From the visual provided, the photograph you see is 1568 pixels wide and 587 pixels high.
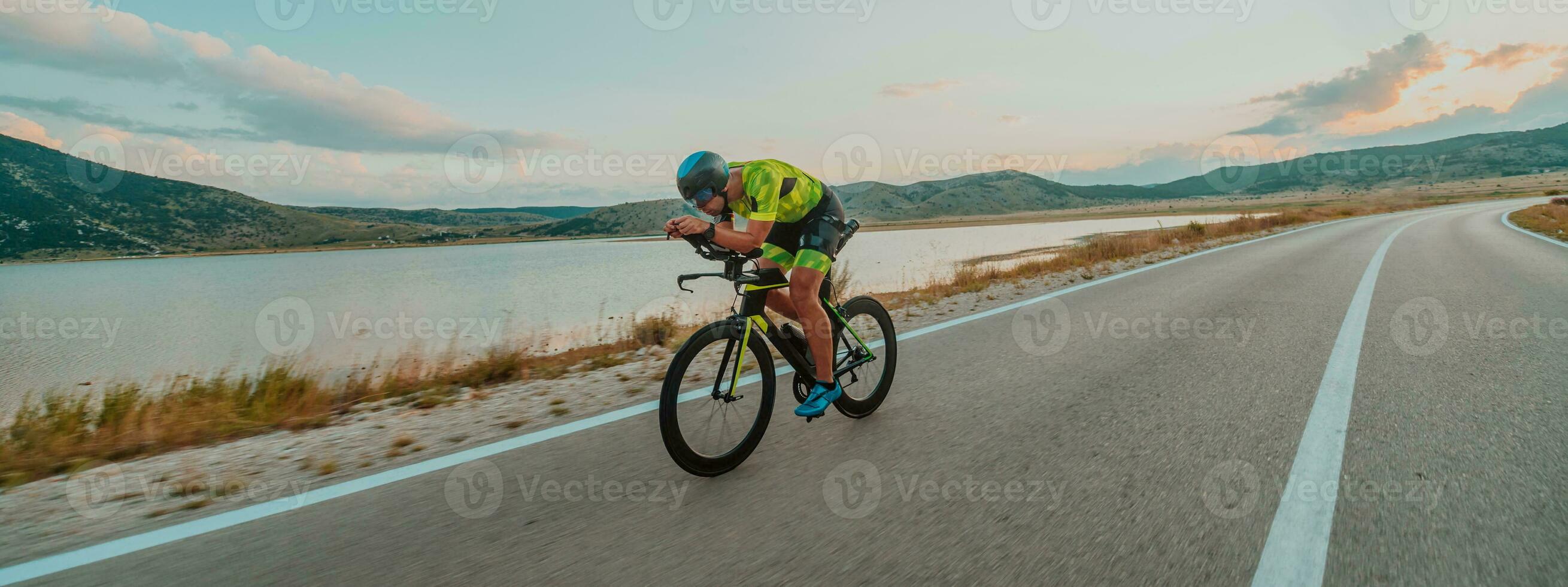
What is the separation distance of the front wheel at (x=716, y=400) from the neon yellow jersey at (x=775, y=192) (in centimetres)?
61

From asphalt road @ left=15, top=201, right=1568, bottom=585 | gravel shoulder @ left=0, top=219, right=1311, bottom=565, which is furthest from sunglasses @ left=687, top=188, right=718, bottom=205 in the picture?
gravel shoulder @ left=0, top=219, right=1311, bottom=565

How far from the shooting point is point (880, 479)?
2941mm

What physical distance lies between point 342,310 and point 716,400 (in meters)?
22.4

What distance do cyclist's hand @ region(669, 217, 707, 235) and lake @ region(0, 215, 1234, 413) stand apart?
5805mm

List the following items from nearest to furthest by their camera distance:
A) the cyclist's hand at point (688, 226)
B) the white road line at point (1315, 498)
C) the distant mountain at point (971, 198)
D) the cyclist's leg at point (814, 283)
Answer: the white road line at point (1315, 498) < the cyclist's hand at point (688, 226) < the cyclist's leg at point (814, 283) < the distant mountain at point (971, 198)

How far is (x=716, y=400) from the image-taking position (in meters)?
3.17

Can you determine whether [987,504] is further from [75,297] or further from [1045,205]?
[1045,205]

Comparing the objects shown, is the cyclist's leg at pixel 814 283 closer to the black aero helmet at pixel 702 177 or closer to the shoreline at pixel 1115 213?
the black aero helmet at pixel 702 177

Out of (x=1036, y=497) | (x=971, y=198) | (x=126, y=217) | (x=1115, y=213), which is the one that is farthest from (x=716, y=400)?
(x=971, y=198)

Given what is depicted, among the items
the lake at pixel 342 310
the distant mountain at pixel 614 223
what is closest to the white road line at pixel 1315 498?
the lake at pixel 342 310

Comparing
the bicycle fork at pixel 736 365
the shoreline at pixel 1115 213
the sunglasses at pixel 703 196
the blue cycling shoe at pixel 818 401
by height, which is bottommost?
the shoreline at pixel 1115 213

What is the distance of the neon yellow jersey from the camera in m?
3.14

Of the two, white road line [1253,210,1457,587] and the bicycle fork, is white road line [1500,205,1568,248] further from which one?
the bicycle fork

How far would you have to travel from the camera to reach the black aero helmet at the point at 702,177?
3.05 m
